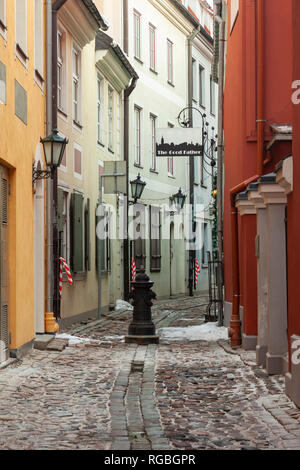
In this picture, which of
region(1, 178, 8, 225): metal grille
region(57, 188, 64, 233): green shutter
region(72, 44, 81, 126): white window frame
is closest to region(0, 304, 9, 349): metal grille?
region(1, 178, 8, 225): metal grille

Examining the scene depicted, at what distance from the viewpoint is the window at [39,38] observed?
563 inches

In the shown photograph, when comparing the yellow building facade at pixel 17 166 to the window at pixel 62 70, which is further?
the window at pixel 62 70

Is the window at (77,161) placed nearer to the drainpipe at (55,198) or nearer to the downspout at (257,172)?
the drainpipe at (55,198)

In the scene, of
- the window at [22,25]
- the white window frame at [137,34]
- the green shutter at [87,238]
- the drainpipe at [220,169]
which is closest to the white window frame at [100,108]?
the green shutter at [87,238]

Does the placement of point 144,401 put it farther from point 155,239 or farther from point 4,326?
point 155,239

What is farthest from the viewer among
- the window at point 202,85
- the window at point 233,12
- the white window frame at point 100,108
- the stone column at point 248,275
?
the window at point 202,85

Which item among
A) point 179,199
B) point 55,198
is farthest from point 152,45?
point 55,198

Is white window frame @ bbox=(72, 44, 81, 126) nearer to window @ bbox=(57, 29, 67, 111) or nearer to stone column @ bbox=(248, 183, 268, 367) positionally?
window @ bbox=(57, 29, 67, 111)

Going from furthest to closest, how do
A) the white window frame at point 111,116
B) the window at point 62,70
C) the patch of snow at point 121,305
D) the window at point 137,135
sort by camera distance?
the window at point 137,135 < the white window frame at point 111,116 < the patch of snow at point 121,305 < the window at point 62,70

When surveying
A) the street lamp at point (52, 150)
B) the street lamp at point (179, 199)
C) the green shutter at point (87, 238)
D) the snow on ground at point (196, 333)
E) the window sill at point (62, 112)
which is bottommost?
the snow on ground at point (196, 333)

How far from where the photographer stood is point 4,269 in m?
11.3

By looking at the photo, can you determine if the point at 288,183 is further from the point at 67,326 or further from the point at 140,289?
the point at 67,326

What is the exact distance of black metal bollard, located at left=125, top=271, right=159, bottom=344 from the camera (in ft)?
48.5

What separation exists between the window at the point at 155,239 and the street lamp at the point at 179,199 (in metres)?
0.71
